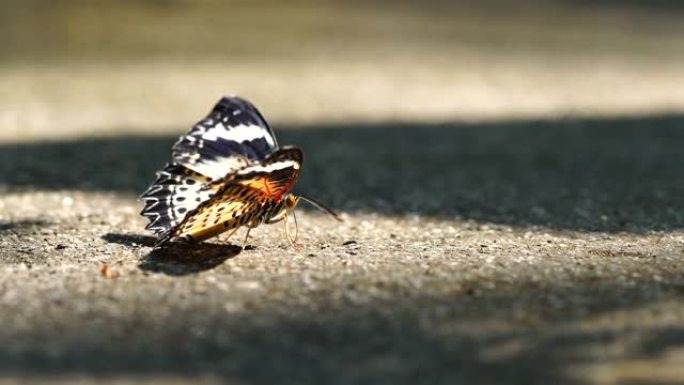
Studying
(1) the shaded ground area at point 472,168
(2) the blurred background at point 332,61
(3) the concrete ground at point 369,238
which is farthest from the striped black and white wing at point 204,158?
(2) the blurred background at point 332,61

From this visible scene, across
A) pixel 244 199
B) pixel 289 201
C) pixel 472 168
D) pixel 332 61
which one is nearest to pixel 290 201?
pixel 289 201

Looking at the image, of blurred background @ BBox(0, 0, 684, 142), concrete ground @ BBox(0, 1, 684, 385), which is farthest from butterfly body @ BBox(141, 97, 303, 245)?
blurred background @ BBox(0, 0, 684, 142)

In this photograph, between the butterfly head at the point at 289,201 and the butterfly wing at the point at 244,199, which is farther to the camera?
the butterfly head at the point at 289,201

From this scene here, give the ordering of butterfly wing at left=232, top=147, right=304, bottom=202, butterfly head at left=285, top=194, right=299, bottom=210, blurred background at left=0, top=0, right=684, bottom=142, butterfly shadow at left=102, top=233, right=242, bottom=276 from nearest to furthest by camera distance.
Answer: butterfly wing at left=232, top=147, right=304, bottom=202 < butterfly shadow at left=102, top=233, right=242, bottom=276 < butterfly head at left=285, top=194, right=299, bottom=210 < blurred background at left=0, top=0, right=684, bottom=142

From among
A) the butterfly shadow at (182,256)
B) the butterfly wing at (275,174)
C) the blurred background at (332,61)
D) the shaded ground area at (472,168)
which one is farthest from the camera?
the blurred background at (332,61)

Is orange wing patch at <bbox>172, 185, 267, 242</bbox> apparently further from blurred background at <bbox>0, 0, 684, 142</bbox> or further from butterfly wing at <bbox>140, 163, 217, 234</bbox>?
blurred background at <bbox>0, 0, 684, 142</bbox>

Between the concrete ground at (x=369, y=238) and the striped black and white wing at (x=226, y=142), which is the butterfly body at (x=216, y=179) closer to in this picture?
the striped black and white wing at (x=226, y=142)

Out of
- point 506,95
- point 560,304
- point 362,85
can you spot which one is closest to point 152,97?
point 362,85
